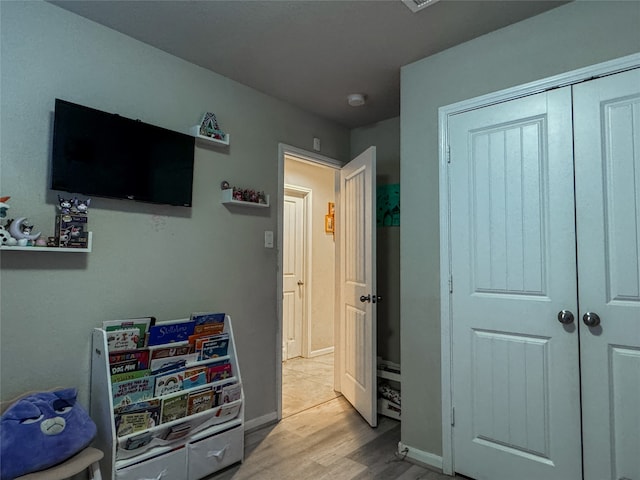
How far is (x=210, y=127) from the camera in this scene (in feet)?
8.45

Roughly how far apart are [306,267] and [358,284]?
78.0 inches

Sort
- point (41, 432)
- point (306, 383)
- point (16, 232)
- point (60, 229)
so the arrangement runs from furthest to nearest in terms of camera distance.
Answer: point (306, 383), point (60, 229), point (16, 232), point (41, 432)

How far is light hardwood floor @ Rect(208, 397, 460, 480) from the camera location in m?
2.23

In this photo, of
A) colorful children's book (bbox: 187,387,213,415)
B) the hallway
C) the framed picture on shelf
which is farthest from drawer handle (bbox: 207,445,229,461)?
the framed picture on shelf

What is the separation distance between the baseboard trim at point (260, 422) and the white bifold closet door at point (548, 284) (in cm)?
→ 134

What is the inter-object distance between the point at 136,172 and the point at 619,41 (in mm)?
2457

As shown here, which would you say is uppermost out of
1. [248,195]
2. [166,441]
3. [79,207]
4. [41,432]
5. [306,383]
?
[248,195]

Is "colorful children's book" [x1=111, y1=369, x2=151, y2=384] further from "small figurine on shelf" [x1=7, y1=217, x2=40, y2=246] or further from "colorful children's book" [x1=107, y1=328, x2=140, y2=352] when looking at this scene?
"small figurine on shelf" [x1=7, y1=217, x2=40, y2=246]

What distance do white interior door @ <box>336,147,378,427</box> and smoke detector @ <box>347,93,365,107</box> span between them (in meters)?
0.40

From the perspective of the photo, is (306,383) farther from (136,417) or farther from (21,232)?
(21,232)

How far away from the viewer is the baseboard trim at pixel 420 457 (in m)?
2.30

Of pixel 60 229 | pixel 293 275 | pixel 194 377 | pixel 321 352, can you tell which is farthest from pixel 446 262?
pixel 321 352

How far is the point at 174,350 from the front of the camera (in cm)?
220

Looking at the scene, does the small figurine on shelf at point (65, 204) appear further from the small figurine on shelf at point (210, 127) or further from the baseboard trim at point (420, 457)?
the baseboard trim at point (420, 457)
